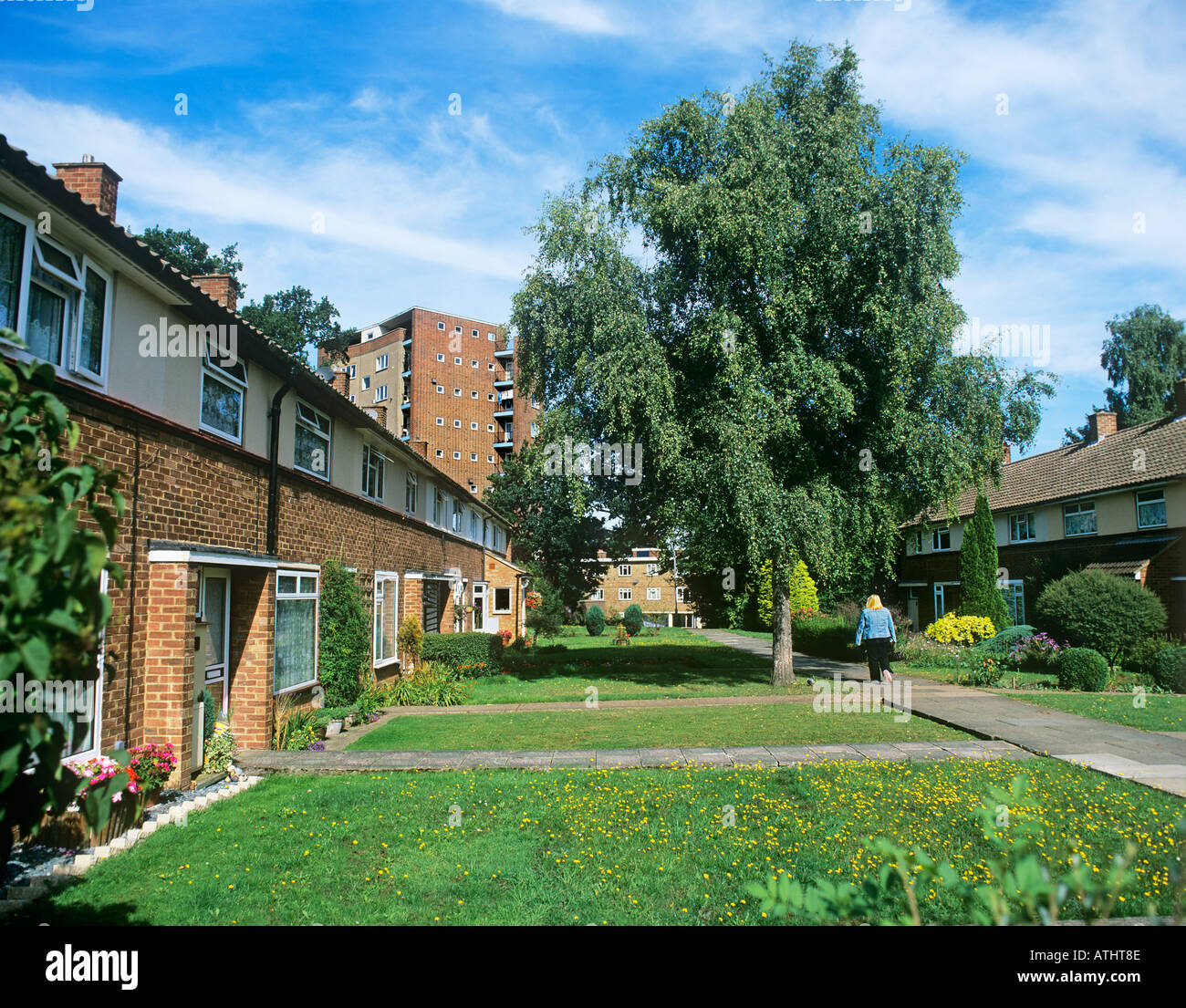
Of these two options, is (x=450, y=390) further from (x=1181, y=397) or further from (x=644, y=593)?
(x=1181, y=397)

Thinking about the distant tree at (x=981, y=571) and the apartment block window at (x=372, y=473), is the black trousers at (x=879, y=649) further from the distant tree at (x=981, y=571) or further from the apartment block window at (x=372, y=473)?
the distant tree at (x=981, y=571)

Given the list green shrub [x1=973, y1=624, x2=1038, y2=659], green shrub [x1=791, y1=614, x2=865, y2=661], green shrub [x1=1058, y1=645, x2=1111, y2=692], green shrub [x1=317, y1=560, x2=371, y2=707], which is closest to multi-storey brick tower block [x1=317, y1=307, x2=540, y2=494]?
green shrub [x1=791, y1=614, x2=865, y2=661]

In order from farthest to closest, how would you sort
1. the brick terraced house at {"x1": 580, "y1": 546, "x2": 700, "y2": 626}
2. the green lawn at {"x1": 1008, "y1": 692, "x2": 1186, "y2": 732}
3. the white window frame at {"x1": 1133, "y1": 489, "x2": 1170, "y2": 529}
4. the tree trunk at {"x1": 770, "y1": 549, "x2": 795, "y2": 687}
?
the brick terraced house at {"x1": 580, "y1": 546, "x2": 700, "y2": 626} → the white window frame at {"x1": 1133, "y1": 489, "x2": 1170, "y2": 529} → the tree trunk at {"x1": 770, "y1": 549, "x2": 795, "y2": 687} → the green lawn at {"x1": 1008, "y1": 692, "x2": 1186, "y2": 732}

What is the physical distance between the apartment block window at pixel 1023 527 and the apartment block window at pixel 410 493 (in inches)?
893

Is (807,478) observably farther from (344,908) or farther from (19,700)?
(19,700)

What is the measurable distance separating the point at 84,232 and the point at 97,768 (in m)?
4.67

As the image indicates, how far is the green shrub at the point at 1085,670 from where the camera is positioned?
15.6m

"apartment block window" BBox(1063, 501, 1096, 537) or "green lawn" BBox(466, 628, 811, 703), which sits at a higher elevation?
"apartment block window" BBox(1063, 501, 1096, 537)

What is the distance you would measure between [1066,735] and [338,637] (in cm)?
1131

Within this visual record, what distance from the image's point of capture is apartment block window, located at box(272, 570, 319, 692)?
35.1 feet

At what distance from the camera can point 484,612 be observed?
3166 centimetres

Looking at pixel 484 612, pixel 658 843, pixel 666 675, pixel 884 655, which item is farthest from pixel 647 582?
pixel 658 843

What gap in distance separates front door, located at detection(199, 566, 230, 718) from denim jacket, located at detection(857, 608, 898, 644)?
11289 millimetres

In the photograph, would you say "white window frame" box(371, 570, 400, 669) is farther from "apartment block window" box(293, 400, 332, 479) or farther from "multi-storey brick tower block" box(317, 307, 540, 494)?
"multi-storey brick tower block" box(317, 307, 540, 494)
